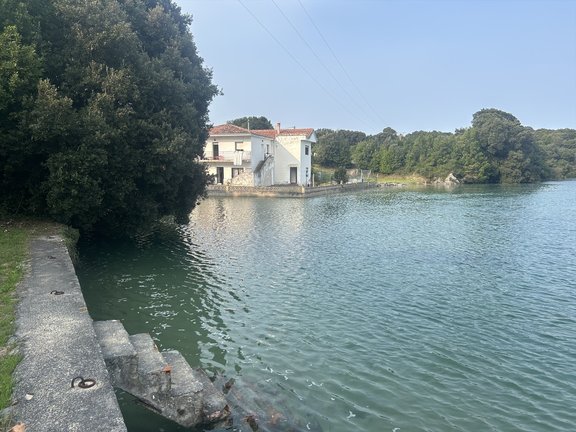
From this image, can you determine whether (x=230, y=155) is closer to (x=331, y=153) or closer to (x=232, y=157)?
(x=232, y=157)

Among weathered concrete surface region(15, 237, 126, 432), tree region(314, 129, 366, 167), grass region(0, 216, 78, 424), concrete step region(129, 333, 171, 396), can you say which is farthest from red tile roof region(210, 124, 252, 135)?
concrete step region(129, 333, 171, 396)

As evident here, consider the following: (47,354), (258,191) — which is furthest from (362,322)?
(258,191)

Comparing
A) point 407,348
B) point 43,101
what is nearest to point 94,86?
point 43,101

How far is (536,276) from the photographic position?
50.6ft

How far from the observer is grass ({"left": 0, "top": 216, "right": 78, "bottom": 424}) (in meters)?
5.26

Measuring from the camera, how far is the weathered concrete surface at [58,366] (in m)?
4.43

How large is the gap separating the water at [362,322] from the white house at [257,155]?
1361 inches

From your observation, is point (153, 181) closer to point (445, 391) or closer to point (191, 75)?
point (191, 75)

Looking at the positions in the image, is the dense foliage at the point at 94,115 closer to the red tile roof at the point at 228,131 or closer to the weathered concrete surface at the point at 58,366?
the weathered concrete surface at the point at 58,366

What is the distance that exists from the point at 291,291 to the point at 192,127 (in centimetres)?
1005

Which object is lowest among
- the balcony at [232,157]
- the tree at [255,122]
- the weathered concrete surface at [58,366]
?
the weathered concrete surface at [58,366]

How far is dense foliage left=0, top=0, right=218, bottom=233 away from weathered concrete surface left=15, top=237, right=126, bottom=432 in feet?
22.2

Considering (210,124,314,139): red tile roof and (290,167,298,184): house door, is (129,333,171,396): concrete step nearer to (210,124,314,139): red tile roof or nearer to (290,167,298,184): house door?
(210,124,314,139): red tile roof

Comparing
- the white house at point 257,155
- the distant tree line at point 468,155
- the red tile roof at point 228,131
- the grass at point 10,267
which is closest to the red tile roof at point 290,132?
the white house at point 257,155
